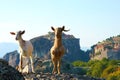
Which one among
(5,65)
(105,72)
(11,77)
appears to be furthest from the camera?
(105,72)

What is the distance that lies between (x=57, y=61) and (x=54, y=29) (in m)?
1.77

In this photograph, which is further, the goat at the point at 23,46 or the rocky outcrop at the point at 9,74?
the goat at the point at 23,46

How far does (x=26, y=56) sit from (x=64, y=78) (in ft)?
10.2

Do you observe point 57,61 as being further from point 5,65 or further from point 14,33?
point 5,65

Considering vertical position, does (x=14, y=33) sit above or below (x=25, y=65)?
above

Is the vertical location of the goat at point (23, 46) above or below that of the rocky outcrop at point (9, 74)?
above

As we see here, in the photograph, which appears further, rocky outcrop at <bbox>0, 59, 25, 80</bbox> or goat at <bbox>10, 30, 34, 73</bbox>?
goat at <bbox>10, 30, 34, 73</bbox>

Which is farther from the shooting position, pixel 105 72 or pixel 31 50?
pixel 105 72

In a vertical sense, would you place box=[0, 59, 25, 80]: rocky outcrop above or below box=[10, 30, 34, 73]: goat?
below

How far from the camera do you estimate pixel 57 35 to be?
2305 centimetres

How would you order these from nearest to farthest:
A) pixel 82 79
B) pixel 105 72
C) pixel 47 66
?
pixel 82 79 < pixel 47 66 < pixel 105 72

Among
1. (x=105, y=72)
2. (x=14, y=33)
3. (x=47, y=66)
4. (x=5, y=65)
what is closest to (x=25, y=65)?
(x=14, y=33)

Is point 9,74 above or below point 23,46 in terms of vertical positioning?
below

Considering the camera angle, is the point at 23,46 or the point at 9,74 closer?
the point at 9,74
